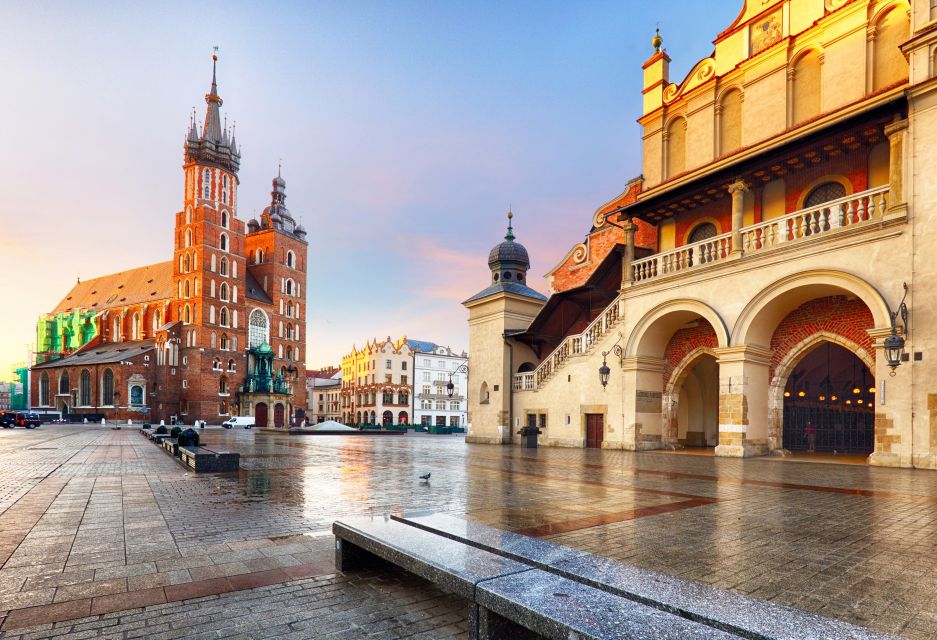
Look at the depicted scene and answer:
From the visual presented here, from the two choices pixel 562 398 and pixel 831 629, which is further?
pixel 562 398

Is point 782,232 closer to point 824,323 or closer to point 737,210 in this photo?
point 737,210

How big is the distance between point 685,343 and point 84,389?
72510mm

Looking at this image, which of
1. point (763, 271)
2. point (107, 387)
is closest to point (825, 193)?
point (763, 271)

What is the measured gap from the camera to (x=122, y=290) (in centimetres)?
8406

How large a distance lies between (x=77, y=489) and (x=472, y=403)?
21.9 m

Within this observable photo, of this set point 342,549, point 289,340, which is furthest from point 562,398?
point 289,340

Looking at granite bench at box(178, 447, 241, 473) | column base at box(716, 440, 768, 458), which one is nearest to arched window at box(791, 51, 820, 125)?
column base at box(716, 440, 768, 458)

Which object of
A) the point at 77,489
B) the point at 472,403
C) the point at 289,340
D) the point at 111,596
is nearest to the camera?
the point at 111,596

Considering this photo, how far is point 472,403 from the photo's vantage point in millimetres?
30125

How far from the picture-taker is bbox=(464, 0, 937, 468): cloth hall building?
46.5 ft

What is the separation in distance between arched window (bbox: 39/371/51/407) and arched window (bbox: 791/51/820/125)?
278 feet

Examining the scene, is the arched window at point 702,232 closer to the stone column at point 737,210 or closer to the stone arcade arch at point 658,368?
the stone column at point 737,210

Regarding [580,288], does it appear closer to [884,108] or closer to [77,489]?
[884,108]

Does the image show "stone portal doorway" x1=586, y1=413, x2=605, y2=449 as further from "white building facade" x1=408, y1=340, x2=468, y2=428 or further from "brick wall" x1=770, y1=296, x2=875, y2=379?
"white building facade" x1=408, y1=340, x2=468, y2=428
